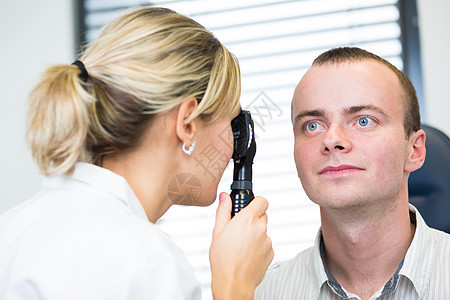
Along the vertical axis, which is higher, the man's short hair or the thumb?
the man's short hair

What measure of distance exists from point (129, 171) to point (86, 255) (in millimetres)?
293

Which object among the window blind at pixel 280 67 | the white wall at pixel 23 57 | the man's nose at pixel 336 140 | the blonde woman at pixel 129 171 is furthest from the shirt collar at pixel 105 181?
the white wall at pixel 23 57

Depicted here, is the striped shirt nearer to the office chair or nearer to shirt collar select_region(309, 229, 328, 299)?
shirt collar select_region(309, 229, 328, 299)

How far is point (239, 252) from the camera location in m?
1.26

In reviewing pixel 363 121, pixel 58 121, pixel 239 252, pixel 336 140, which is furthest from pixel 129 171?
pixel 363 121

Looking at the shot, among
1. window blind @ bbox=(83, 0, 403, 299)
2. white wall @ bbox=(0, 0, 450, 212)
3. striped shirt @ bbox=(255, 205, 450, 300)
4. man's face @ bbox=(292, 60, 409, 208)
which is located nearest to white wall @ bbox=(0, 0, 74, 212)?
white wall @ bbox=(0, 0, 450, 212)

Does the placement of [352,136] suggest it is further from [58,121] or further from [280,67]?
[280,67]

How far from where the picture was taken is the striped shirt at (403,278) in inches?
58.7

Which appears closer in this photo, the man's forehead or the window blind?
the man's forehead

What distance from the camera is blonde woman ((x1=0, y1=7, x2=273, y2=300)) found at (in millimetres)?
960

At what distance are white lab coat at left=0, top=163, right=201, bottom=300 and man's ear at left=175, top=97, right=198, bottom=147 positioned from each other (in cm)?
25

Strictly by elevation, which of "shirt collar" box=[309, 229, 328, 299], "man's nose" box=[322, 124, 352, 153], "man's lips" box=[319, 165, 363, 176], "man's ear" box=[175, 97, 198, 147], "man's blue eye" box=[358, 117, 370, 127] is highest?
"man's ear" box=[175, 97, 198, 147]

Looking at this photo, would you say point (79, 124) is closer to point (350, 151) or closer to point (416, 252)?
point (350, 151)

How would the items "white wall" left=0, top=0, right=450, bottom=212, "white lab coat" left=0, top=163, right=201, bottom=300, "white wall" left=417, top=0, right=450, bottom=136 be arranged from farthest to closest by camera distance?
"white wall" left=0, top=0, right=450, bottom=212 < "white wall" left=417, top=0, right=450, bottom=136 < "white lab coat" left=0, top=163, right=201, bottom=300
